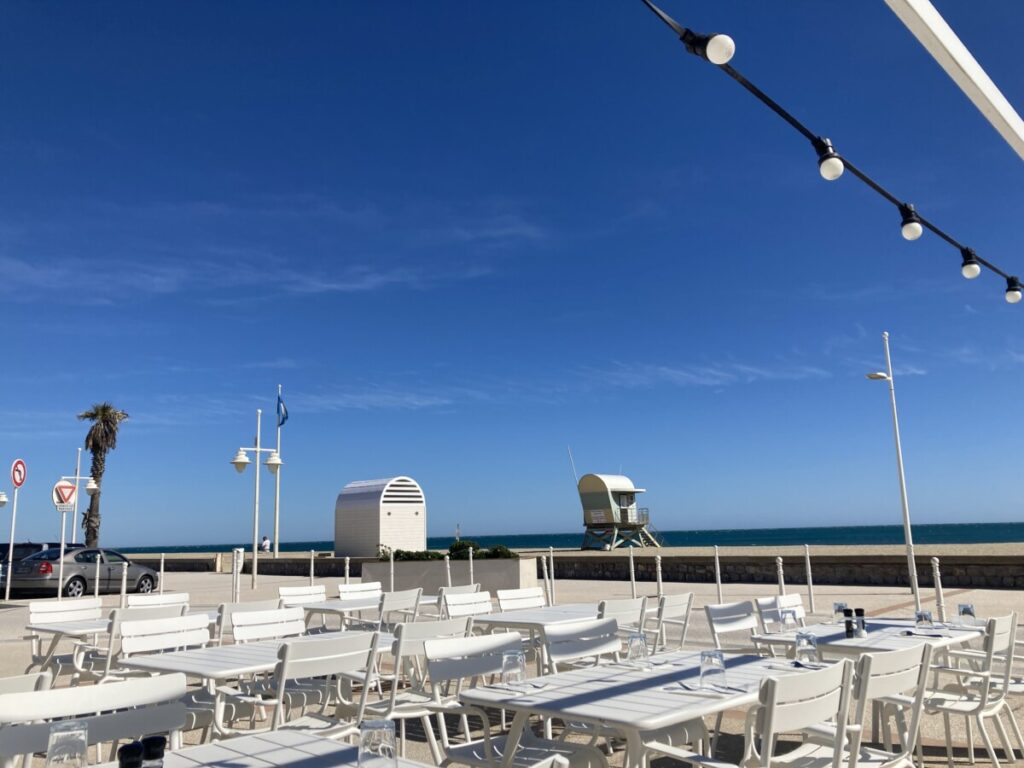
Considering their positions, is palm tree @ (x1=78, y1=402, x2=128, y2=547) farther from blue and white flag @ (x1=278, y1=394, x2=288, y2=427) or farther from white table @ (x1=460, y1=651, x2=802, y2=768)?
white table @ (x1=460, y1=651, x2=802, y2=768)

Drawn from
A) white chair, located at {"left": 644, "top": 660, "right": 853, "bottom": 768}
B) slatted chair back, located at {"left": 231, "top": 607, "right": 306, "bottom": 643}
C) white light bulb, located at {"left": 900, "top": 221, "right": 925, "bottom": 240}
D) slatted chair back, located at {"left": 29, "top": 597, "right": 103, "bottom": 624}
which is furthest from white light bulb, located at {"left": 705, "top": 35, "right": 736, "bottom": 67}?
slatted chair back, located at {"left": 29, "top": 597, "right": 103, "bottom": 624}

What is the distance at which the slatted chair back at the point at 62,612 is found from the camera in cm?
639

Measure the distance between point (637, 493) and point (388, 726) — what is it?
34.4m

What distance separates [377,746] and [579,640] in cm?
252

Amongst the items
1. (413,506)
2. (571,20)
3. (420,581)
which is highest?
(571,20)

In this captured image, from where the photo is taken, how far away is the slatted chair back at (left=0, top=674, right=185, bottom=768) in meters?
2.38

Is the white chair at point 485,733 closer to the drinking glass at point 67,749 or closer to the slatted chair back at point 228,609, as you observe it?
the drinking glass at point 67,749

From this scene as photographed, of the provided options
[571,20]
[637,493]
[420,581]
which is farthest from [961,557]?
[637,493]

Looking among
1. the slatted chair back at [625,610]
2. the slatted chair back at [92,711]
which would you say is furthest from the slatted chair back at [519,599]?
the slatted chair back at [92,711]

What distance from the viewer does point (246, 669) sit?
3893 millimetres

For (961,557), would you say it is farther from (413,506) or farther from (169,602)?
(413,506)

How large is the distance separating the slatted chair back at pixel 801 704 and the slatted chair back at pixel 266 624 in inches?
132

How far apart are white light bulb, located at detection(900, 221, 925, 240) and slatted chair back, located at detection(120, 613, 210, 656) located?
577cm

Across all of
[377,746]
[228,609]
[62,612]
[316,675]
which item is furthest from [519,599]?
[377,746]
